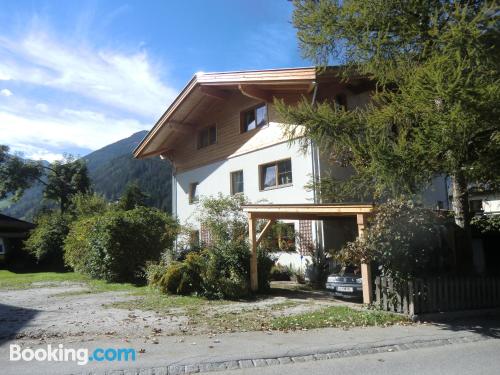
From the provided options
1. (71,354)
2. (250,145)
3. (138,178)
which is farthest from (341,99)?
(138,178)

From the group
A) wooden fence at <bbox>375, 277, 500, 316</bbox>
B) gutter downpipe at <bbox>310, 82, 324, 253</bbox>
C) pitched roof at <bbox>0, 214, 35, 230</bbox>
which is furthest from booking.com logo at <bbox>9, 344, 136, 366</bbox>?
pitched roof at <bbox>0, 214, 35, 230</bbox>

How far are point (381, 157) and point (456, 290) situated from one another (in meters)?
3.44

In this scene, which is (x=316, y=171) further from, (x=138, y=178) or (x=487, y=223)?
(x=138, y=178)

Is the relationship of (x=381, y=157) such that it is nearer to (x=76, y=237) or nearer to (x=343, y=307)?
(x=343, y=307)

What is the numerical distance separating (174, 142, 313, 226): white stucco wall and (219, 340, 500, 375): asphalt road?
28.1 feet

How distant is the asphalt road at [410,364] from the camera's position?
235 inches

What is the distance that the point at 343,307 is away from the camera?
10.9m

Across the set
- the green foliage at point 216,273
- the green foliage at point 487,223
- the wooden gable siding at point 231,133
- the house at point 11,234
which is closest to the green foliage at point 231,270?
the green foliage at point 216,273

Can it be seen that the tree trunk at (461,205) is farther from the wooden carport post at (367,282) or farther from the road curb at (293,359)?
the road curb at (293,359)

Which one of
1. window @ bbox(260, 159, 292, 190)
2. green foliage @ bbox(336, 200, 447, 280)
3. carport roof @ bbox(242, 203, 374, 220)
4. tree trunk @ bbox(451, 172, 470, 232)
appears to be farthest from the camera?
window @ bbox(260, 159, 292, 190)

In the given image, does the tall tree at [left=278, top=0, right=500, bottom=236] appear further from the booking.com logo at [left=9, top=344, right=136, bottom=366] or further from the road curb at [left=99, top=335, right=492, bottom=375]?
the booking.com logo at [left=9, top=344, right=136, bottom=366]

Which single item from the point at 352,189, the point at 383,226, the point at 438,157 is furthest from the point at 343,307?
the point at 438,157

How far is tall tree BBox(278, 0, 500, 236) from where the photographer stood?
29.4 ft

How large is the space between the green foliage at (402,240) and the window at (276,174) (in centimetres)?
860
